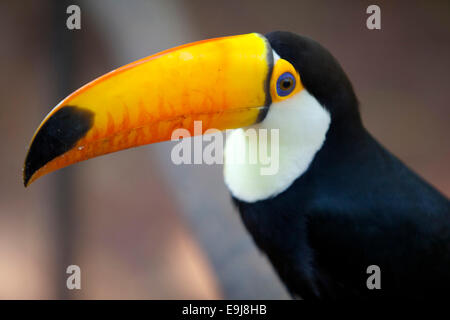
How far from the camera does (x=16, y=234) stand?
3.43 metres

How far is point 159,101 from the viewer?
1.38m

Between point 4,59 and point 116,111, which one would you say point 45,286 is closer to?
point 4,59

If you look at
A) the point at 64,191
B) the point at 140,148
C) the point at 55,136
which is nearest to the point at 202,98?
the point at 55,136

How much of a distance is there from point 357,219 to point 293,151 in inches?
10.5

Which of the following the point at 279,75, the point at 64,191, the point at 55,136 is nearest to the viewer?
the point at 55,136

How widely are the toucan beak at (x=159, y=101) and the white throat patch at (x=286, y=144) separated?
61mm

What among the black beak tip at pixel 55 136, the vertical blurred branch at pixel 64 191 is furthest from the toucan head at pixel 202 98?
the vertical blurred branch at pixel 64 191

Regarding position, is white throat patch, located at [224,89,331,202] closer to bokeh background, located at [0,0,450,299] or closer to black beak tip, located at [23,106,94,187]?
black beak tip, located at [23,106,94,187]

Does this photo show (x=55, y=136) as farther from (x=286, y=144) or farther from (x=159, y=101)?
(x=286, y=144)

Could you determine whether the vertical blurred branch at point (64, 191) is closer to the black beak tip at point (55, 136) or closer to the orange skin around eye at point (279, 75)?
the black beak tip at point (55, 136)

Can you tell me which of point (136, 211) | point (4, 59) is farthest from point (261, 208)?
point (4, 59)

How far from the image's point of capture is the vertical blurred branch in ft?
9.29

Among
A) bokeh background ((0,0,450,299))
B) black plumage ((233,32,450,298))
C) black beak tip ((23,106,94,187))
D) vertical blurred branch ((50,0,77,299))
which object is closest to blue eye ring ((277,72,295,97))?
black plumage ((233,32,450,298))

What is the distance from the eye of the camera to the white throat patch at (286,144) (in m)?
1.45
